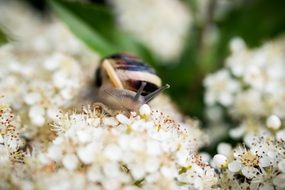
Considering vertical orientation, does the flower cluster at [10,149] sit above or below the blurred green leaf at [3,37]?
below

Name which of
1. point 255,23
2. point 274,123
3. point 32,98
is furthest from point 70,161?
point 255,23

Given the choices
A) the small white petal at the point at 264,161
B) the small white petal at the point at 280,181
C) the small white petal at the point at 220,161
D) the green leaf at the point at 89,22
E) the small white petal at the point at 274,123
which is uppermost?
the green leaf at the point at 89,22

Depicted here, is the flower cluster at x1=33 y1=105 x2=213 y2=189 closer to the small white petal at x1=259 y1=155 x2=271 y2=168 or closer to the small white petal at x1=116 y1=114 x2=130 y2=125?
the small white petal at x1=116 y1=114 x2=130 y2=125

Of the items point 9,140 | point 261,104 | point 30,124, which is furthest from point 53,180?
point 261,104

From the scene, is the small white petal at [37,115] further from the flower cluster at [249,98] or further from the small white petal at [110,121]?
the flower cluster at [249,98]

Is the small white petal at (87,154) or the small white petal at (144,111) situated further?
the small white petal at (144,111)

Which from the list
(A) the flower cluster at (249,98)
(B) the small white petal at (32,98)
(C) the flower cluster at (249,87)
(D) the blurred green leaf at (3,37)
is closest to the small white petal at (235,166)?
(A) the flower cluster at (249,98)
